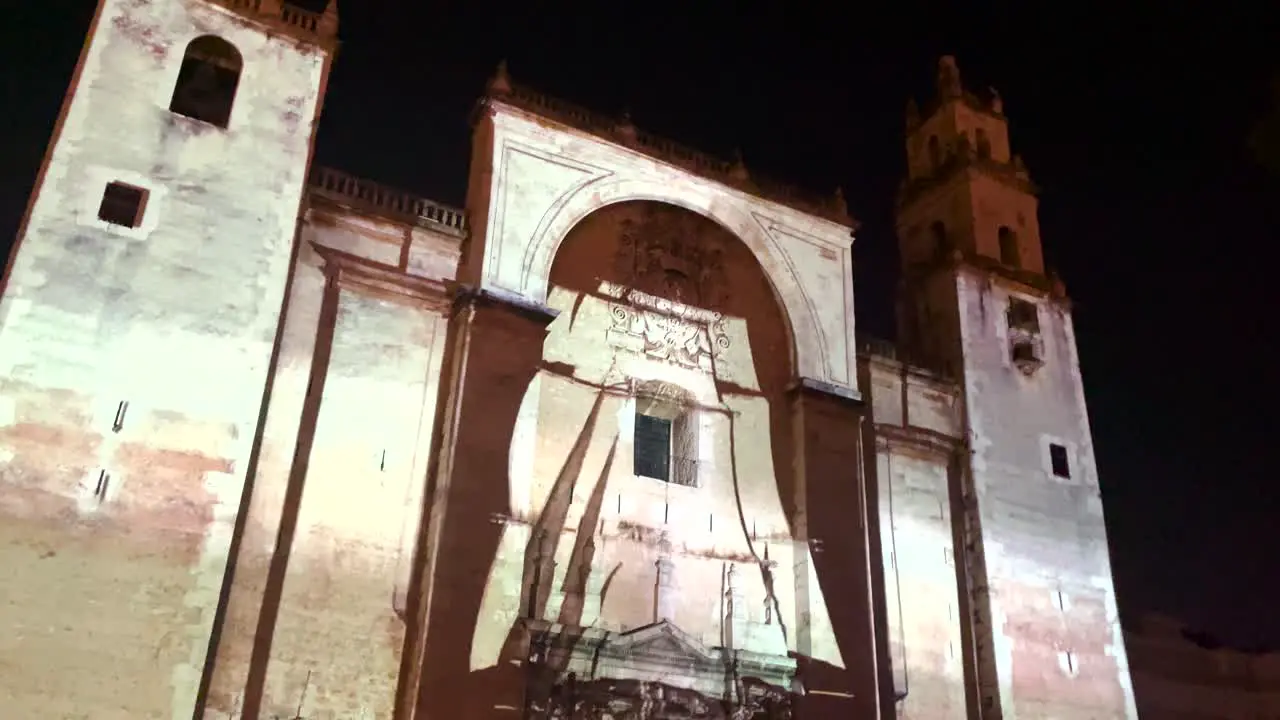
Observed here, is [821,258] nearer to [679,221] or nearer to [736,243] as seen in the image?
[736,243]

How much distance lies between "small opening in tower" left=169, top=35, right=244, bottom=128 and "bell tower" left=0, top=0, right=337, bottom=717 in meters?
0.15

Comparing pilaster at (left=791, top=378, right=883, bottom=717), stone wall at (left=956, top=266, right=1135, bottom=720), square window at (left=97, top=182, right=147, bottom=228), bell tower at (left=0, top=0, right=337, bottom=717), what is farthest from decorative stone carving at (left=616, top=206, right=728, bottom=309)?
square window at (left=97, top=182, right=147, bottom=228)

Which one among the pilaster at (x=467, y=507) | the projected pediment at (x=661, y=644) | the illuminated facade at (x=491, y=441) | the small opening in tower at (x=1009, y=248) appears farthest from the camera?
the small opening in tower at (x=1009, y=248)

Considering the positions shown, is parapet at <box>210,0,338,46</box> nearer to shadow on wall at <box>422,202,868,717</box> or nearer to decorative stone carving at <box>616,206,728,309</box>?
shadow on wall at <box>422,202,868,717</box>

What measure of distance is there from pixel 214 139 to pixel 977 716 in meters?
17.1

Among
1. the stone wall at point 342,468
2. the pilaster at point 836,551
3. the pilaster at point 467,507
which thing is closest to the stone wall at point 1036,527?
the pilaster at point 836,551

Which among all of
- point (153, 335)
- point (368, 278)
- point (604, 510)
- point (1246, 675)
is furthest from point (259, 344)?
point (1246, 675)

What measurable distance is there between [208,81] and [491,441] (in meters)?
8.76

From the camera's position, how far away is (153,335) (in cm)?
1450

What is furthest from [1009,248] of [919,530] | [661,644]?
[661,644]

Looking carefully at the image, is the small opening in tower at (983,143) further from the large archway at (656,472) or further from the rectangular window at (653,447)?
the rectangular window at (653,447)

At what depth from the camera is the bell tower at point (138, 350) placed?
12867mm

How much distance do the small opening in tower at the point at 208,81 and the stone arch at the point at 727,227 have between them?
594cm

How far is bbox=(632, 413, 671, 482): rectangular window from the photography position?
18.6 m
